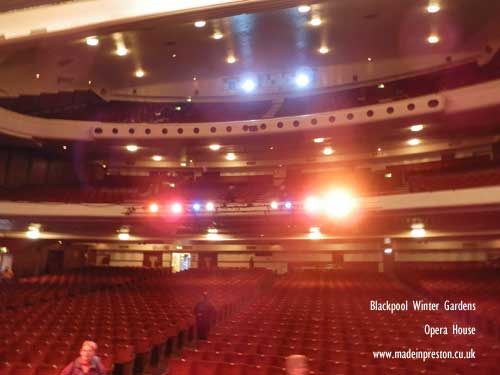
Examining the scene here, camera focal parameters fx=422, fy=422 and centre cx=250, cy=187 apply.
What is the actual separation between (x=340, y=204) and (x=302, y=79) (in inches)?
227

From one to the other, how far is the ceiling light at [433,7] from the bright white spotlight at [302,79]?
15.5ft

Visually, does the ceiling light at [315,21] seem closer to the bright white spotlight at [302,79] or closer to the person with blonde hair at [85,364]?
the bright white spotlight at [302,79]

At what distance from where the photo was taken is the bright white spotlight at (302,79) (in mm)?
14172

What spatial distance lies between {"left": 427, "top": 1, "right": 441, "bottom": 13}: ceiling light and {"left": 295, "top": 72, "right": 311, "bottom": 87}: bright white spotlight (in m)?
4.73

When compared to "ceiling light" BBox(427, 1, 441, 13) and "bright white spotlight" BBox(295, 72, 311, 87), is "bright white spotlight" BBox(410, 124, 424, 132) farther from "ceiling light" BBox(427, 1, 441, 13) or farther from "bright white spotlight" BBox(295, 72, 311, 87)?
"bright white spotlight" BBox(295, 72, 311, 87)

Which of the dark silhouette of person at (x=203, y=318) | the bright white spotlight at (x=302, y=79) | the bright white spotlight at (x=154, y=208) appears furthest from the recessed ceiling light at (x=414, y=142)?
the dark silhouette of person at (x=203, y=318)

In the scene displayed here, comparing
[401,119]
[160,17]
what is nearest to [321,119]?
[401,119]

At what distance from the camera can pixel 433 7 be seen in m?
9.88

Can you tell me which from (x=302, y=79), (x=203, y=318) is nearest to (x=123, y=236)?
(x=203, y=318)

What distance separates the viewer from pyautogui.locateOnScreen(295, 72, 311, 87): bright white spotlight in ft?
46.5

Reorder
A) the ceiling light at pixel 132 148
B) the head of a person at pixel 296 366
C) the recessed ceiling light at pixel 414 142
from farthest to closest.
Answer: the ceiling light at pixel 132 148 < the recessed ceiling light at pixel 414 142 < the head of a person at pixel 296 366

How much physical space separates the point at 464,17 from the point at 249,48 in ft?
18.5

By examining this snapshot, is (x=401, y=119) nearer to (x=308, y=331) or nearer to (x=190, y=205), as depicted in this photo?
(x=190, y=205)

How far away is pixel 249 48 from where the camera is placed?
12.3m
